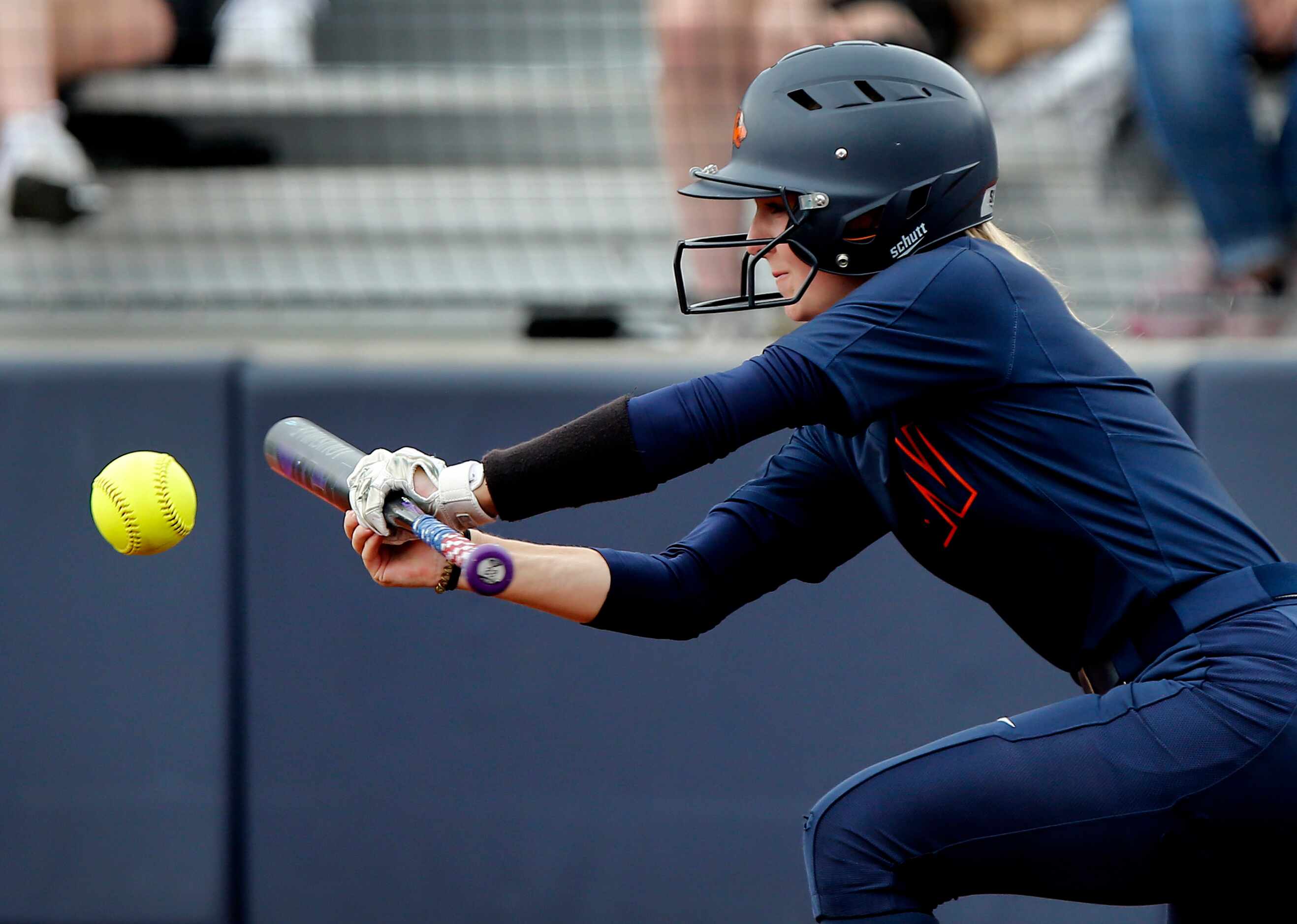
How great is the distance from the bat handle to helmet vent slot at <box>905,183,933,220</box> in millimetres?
748

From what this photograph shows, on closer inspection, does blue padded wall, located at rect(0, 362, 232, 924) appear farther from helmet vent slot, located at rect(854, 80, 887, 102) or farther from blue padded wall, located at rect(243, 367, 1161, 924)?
helmet vent slot, located at rect(854, 80, 887, 102)

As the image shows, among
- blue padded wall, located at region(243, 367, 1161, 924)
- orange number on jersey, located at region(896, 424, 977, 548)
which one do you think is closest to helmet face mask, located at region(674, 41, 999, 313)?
orange number on jersey, located at region(896, 424, 977, 548)

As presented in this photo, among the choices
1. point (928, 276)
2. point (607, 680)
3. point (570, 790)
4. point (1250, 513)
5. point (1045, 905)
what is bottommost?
point (1045, 905)

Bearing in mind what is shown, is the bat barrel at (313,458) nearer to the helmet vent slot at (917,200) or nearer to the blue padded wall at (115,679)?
the helmet vent slot at (917,200)

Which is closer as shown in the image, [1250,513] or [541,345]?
[1250,513]

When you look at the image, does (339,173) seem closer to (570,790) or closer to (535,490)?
(570,790)

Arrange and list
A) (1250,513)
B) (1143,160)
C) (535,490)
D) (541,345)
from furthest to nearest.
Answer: (1143,160) → (541,345) → (1250,513) → (535,490)

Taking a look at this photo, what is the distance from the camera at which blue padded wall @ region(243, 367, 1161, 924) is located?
3254 mm

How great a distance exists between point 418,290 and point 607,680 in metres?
1.05

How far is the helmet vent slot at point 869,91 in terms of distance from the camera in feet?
6.97

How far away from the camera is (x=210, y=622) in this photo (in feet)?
10.8

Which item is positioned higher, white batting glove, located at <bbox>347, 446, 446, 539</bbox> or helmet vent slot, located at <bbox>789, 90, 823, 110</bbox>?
helmet vent slot, located at <bbox>789, 90, 823, 110</bbox>

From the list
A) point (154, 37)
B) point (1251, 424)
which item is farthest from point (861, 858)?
point (154, 37)

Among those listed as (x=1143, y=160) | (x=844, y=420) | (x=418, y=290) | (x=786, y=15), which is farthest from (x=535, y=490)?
(x=1143, y=160)
